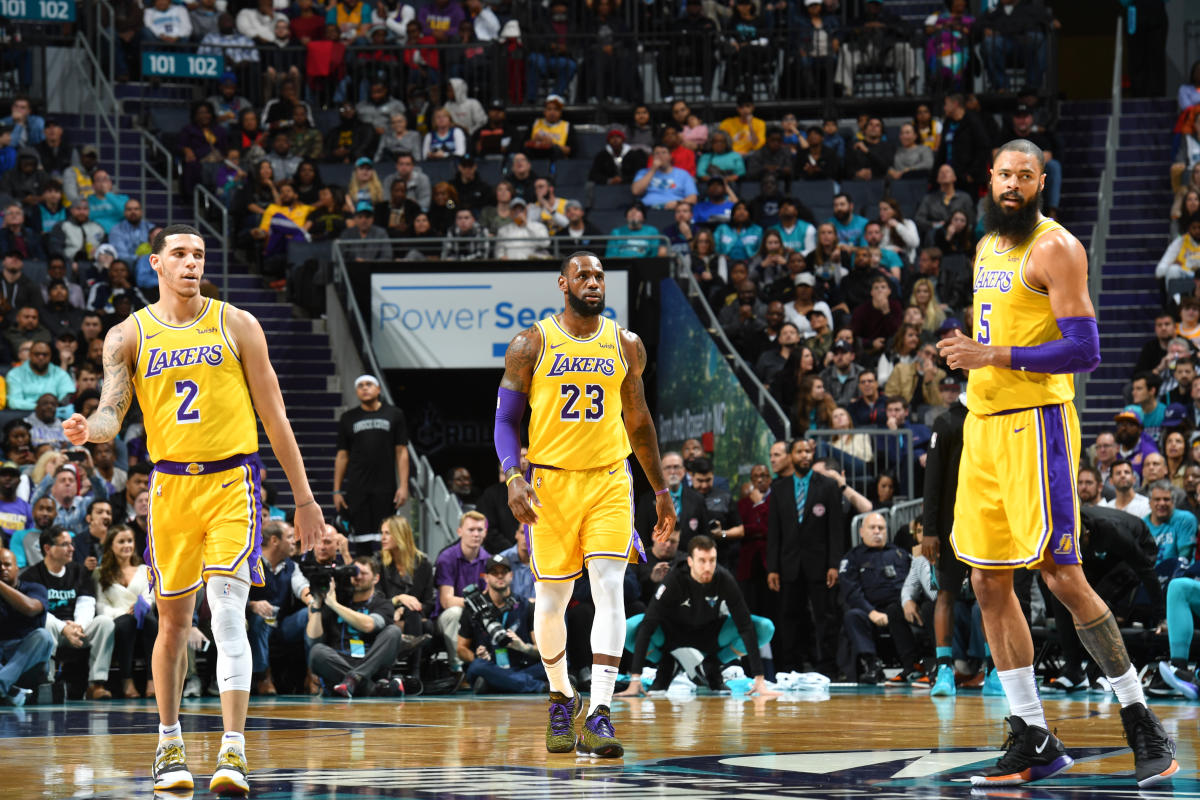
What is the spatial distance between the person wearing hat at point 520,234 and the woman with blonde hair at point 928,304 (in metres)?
4.46

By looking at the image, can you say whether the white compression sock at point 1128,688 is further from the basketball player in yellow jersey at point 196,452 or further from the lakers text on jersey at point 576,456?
the basketball player in yellow jersey at point 196,452

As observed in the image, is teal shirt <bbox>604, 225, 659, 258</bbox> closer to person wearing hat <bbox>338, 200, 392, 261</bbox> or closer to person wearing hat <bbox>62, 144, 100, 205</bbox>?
person wearing hat <bbox>338, 200, 392, 261</bbox>

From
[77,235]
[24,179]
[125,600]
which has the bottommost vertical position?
[125,600]

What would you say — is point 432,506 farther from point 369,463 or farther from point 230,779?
point 230,779

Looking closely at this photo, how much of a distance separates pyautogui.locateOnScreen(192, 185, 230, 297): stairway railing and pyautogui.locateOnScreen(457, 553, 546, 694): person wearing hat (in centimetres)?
771

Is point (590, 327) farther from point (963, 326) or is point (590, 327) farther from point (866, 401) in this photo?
point (963, 326)

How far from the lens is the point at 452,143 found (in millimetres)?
22375

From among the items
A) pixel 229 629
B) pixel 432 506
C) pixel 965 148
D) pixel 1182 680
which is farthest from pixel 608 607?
pixel 965 148

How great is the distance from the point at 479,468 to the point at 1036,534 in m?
16.1

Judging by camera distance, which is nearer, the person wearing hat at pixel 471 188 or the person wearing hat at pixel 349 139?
the person wearing hat at pixel 471 188

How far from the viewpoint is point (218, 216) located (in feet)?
71.8

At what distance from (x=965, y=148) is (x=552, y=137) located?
5302 mm

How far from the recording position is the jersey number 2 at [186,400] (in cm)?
671

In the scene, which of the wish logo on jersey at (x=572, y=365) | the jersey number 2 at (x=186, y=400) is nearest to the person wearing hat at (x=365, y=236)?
the wish logo on jersey at (x=572, y=365)
